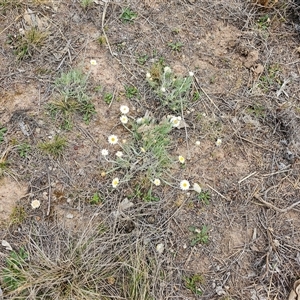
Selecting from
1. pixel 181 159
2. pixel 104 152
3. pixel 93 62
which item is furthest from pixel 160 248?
pixel 93 62

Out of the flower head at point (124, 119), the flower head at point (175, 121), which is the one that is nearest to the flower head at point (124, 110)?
the flower head at point (124, 119)

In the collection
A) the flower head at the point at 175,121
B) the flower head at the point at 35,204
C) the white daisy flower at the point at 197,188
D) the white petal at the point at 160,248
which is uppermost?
the flower head at the point at 175,121

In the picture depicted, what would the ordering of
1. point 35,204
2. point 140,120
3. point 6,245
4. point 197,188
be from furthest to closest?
point 140,120, point 197,188, point 35,204, point 6,245

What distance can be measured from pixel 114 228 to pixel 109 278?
28 cm

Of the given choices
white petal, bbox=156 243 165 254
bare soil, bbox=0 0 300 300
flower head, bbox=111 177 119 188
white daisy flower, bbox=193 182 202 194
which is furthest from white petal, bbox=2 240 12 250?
white daisy flower, bbox=193 182 202 194

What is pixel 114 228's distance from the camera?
2.32 m

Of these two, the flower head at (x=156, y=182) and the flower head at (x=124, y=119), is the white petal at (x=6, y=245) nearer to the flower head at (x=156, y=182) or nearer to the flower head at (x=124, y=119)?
the flower head at (x=156, y=182)

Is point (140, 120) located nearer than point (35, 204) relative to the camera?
No

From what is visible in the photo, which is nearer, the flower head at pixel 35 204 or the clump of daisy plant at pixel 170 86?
the flower head at pixel 35 204

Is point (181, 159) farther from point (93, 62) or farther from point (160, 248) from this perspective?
point (93, 62)

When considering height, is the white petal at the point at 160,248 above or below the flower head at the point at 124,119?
below

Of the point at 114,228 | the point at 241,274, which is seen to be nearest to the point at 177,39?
the point at 114,228

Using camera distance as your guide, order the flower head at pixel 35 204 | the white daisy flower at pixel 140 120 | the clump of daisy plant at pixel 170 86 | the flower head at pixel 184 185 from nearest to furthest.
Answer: the flower head at pixel 35 204
the flower head at pixel 184 185
the white daisy flower at pixel 140 120
the clump of daisy plant at pixel 170 86

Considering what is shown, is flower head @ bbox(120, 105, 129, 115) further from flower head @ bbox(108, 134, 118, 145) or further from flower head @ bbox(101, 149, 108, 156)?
flower head @ bbox(101, 149, 108, 156)
